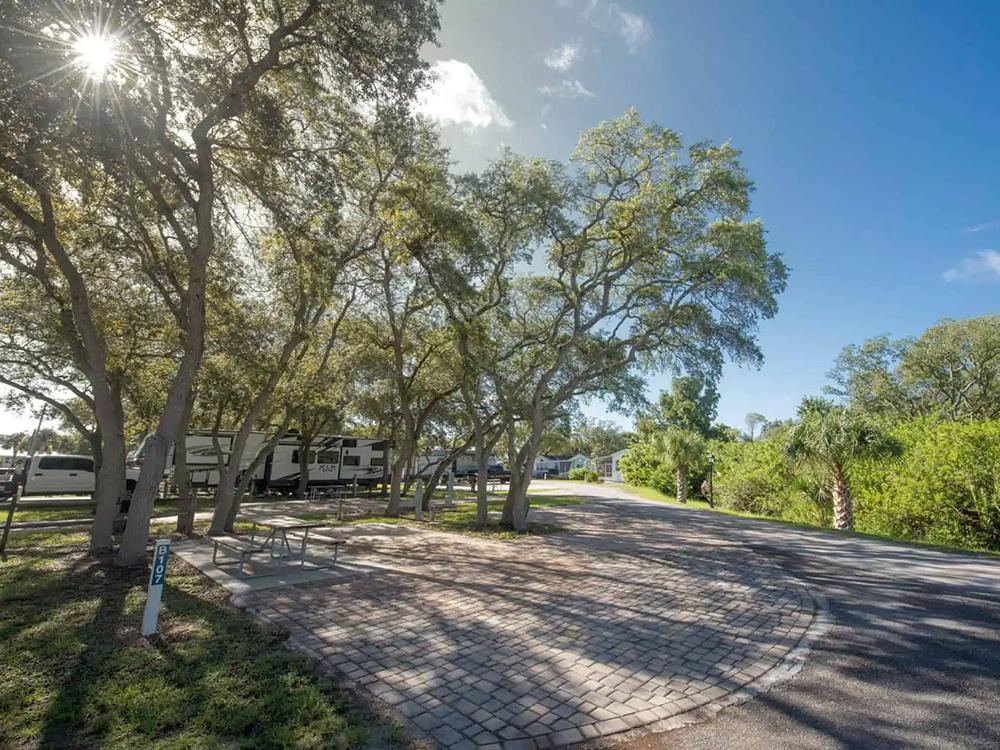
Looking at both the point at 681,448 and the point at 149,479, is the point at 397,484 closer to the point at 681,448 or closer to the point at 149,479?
the point at 149,479

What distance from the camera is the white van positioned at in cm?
1992

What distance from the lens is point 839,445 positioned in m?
15.0

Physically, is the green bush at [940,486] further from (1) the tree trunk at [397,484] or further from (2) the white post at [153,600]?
(2) the white post at [153,600]

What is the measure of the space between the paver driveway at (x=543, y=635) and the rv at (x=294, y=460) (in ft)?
53.2

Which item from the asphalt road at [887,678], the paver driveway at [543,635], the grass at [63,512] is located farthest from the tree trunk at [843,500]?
the grass at [63,512]

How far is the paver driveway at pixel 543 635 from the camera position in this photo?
3621 millimetres

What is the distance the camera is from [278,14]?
7.63 m

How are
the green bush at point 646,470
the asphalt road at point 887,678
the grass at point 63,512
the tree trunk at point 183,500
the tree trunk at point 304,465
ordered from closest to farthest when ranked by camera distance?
the asphalt road at point 887,678
the tree trunk at point 183,500
the grass at point 63,512
the tree trunk at point 304,465
the green bush at point 646,470

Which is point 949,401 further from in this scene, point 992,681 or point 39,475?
point 39,475

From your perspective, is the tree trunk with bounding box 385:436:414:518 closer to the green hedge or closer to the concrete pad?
the concrete pad

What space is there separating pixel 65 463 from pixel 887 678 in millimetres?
27776

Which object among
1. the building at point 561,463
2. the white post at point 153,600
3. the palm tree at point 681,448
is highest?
the palm tree at point 681,448

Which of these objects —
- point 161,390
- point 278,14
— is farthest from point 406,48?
point 161,390

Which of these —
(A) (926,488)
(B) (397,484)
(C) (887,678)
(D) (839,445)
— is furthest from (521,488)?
(A) (926,488)
